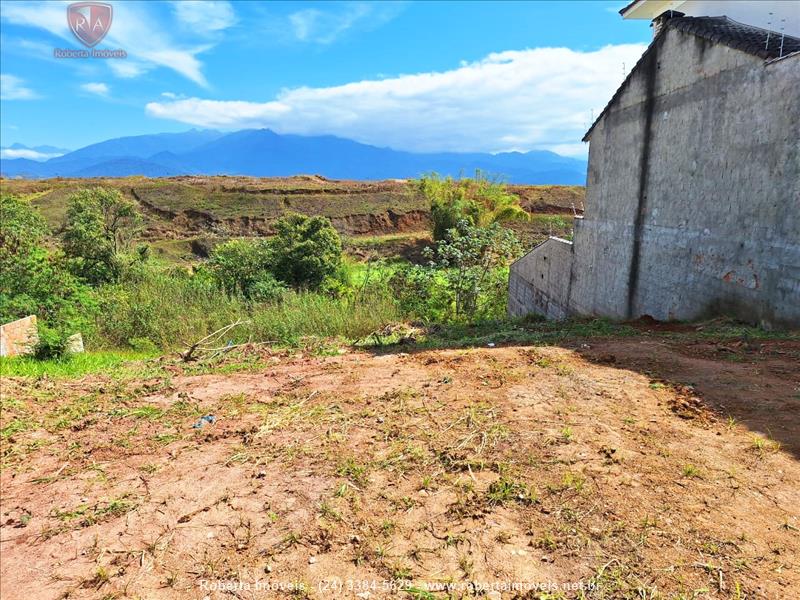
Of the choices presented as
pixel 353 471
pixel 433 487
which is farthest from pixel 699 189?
pixel 353 471

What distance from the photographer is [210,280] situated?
588 inches

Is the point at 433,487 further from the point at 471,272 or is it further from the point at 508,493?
the point at 471,272

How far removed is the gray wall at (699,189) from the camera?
5621 mm

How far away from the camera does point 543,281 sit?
41.3ft

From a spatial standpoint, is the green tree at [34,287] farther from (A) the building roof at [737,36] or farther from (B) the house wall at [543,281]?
(A) the building roof at [737,36]

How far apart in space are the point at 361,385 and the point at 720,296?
17.3 ft

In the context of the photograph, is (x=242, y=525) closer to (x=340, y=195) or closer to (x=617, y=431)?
(x=617, y=431)

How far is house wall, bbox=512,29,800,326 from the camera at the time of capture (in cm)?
562

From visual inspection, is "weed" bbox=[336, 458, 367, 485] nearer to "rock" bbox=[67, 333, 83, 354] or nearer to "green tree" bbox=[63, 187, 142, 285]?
"rock" bbox=[67, 333, 83, 354]

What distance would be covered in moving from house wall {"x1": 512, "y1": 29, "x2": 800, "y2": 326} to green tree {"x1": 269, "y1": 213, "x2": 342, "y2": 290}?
9128 mm

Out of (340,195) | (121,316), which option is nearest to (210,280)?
(121,316)

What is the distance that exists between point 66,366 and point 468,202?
948 inches

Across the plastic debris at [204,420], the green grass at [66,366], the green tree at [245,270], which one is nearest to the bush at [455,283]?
the green tree at [245,270]

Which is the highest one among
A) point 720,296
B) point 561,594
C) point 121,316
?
point 720,296
